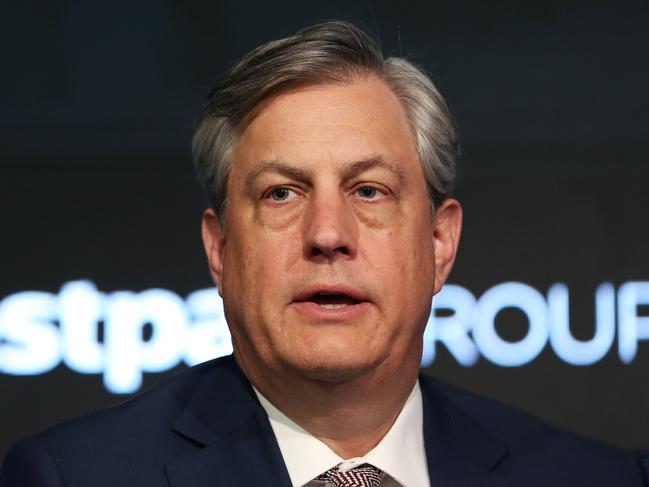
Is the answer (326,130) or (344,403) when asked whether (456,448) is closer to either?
(344,403)

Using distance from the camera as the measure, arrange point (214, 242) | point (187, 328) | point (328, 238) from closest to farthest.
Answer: point (328, 238), point (214, 242), point (187, 328)

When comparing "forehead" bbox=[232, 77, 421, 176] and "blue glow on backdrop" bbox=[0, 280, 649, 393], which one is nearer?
"forehead" bbox=[232, 77, 421, 176]

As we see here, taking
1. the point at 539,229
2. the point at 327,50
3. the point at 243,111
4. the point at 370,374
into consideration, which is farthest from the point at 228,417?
the point at 539,229

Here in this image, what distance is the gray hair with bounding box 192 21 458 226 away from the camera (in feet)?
7.05

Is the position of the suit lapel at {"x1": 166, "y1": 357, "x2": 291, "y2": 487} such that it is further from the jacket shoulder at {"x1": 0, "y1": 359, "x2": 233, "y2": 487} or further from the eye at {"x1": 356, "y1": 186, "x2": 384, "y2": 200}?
the eye at {"x1": 356, "y1": 186, "x2": 384, "y2": 200}

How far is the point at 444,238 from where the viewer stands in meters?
2.35

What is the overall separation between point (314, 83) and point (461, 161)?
1.44 metres

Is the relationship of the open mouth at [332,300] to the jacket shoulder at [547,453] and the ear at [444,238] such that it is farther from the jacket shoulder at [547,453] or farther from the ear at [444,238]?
the jacket shoulder at [547,453]

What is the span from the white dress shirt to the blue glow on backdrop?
1.25 metres

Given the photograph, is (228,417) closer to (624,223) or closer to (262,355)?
(262,355)

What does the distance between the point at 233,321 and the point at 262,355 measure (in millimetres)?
114

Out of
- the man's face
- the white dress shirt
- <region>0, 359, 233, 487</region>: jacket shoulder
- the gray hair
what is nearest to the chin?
the man's face

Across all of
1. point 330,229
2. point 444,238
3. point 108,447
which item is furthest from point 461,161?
point 108,447

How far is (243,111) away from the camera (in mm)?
2180
